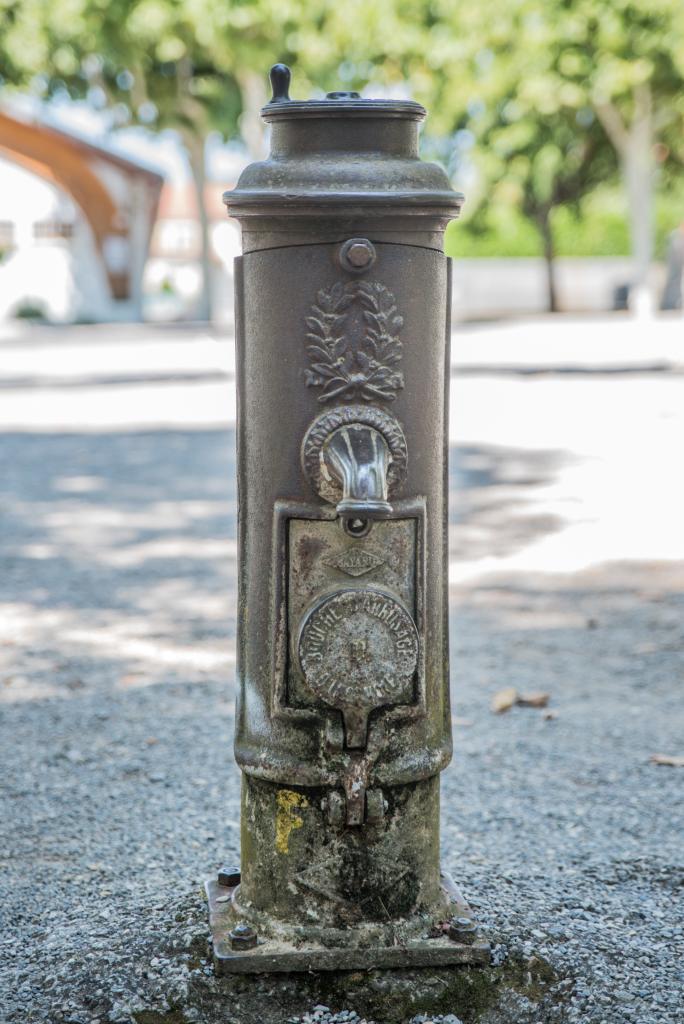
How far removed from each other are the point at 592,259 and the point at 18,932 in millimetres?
41107

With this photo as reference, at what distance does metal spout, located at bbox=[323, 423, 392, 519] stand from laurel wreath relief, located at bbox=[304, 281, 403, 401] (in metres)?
0.08

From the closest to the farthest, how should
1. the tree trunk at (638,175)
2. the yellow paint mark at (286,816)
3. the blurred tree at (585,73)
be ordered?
the yellow paint mark at (286,816) → the blurred tree at (585,73) → the tree trunk at (638,175)

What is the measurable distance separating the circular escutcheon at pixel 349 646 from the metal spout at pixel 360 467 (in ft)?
Answer: 0.67

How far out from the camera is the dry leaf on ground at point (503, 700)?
424 cm

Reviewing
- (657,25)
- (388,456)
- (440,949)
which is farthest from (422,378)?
(657,25)

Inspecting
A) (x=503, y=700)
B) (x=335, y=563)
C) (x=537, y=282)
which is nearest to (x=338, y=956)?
(x=335, y=563)

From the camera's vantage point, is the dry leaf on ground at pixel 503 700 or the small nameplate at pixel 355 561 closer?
the small nameplate at pixel 355 561

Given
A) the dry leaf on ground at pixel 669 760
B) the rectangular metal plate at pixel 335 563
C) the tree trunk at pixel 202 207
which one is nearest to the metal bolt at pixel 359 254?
the rectangular metal plate at pixel 335 563

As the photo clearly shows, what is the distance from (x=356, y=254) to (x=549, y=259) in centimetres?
3836

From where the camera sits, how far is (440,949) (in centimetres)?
248

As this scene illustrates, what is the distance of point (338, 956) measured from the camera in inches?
96.5

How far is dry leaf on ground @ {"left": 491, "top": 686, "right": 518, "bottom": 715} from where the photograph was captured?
424cm

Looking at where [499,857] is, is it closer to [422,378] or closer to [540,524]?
[422,378]

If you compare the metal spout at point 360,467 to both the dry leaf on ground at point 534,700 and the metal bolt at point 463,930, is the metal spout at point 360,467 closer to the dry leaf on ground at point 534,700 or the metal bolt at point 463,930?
the metal bolt at point 463,930
